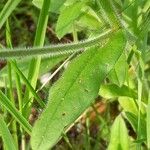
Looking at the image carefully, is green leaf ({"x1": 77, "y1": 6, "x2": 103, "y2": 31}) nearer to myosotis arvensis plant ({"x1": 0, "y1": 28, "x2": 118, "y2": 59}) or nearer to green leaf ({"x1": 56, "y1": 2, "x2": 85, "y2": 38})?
green leaf ({"x1": 56, "y1": 2, "x2": 85, "y2": 38})

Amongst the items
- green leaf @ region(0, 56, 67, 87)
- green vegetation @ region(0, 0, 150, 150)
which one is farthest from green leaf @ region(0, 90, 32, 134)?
green leaf @ region(0, 56, 67, 87)

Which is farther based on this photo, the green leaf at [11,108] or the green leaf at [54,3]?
the green leaf at [54,3]

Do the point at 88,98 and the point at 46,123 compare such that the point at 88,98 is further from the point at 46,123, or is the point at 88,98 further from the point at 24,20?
the point at 24,20

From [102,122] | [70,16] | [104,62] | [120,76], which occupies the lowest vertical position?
[102,122]

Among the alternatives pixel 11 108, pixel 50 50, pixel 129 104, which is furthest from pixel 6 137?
pixel 129 104

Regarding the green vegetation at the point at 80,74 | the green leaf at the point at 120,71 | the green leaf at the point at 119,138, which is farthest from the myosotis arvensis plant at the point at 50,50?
the green leaf at the point at 119,138

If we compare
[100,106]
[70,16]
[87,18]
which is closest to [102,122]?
[100,106]

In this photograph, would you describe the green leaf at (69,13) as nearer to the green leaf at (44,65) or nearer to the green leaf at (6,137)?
the green leaf at (44,65)

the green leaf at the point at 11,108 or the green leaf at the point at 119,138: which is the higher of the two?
the green leaf at the point at 11,108
